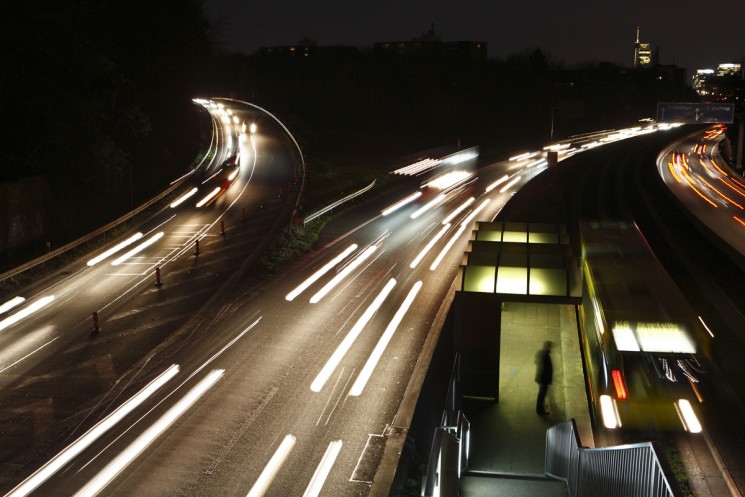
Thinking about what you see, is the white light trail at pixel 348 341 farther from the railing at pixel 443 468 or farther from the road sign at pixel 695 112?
the road sign at pixel 695 112

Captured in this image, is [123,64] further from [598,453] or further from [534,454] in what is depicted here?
[598,453]

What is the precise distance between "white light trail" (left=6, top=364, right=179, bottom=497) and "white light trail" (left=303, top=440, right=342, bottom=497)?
4214 mm

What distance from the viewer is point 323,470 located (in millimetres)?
11727

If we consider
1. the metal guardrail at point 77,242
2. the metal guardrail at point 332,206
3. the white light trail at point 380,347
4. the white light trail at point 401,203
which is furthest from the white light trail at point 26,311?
the white light trail at point 401,203

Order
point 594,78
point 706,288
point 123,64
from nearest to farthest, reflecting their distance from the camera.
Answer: point 706,288, point 123,64, point 594,78

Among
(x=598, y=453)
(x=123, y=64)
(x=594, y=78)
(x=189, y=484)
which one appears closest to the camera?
(x=598, y=453)

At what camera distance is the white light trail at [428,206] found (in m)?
37.1

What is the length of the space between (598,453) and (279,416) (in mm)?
6526

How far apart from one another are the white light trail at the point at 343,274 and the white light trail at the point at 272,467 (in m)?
8.90

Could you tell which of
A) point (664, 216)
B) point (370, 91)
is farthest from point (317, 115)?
point (664, 216)

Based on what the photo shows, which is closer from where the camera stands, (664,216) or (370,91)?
Answer: (664,216)

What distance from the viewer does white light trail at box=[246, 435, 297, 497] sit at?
11039mm

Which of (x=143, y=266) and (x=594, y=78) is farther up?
(x=594, y=78)

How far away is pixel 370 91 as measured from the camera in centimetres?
10281
